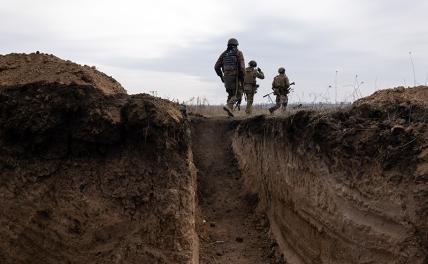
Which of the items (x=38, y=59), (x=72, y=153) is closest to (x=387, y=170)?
(x=72, y=153)

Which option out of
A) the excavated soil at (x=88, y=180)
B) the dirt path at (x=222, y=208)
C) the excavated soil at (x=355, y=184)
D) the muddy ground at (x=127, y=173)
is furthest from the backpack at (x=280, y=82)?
the excavated soil at (x=88, y=180)

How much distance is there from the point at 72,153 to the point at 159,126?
94 centimetres

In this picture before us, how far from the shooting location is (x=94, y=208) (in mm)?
5418

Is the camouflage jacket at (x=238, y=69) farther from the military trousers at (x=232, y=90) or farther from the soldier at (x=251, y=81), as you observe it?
the soldier at (x=251, y=81)

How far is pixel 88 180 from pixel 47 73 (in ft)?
4.46

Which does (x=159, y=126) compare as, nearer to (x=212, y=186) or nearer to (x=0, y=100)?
(x=0, y=100)

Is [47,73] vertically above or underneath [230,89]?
underneath

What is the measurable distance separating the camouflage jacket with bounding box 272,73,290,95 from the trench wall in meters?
8.91

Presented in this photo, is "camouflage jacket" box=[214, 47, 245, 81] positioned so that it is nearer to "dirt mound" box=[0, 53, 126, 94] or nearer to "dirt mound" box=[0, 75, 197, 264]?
"dirt mound" box=[0, 53, 126, 94]

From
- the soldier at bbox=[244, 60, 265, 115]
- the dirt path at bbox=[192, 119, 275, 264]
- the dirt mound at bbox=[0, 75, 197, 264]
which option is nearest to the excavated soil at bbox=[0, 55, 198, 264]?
the dirt mound at bbox=[0, 75, 197, 264]

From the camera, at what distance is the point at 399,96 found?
6.18 meters

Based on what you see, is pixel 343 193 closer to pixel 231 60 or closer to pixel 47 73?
pixel 47 73

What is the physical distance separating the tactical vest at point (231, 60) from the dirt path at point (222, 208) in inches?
60.5

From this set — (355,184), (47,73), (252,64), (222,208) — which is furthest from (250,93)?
(355,184)
